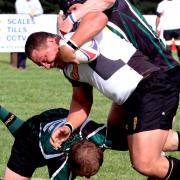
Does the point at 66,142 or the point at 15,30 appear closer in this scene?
the point at 66,142

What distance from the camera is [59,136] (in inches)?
237

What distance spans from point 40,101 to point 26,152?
5.97 meters

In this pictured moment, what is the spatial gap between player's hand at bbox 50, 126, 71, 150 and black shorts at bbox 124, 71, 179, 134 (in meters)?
0.49

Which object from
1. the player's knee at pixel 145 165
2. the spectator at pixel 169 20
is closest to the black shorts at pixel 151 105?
the player's knee at pixel 145 165

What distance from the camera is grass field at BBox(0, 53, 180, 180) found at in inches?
296

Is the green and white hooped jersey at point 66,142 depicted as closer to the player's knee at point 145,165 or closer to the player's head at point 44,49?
the player's knee at point 145,165

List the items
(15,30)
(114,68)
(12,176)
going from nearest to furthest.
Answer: (114,68), (12,176), (15,30)

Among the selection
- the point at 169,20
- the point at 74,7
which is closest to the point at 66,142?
the point at 74,7

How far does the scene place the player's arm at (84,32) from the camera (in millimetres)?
5707

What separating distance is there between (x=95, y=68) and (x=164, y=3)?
44.8 ft

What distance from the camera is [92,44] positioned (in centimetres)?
584

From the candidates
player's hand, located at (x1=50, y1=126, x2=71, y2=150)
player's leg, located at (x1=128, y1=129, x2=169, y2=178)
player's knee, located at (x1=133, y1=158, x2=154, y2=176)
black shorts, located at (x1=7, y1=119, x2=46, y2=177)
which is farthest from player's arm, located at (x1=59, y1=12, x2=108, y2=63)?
player's knee, located at (x1=133, y1=158, x2=154, y2=176)

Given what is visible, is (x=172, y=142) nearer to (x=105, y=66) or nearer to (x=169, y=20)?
(x=105, y=66)

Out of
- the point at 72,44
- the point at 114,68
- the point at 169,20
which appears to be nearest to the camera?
the point at 72,44
